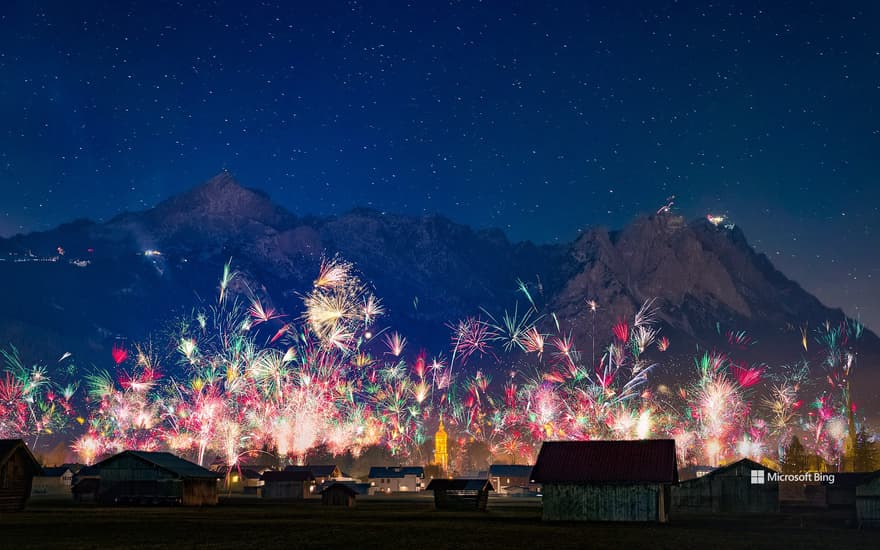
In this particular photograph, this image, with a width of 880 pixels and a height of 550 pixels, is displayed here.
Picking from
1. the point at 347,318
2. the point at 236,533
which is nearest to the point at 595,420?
the point at 347,318

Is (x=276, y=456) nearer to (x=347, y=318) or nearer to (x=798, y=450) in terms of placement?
(x=347, y=318)

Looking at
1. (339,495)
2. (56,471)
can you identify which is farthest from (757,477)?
(56,471)

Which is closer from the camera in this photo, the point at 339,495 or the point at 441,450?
the point at 339,495

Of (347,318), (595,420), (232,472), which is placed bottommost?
(232,472)

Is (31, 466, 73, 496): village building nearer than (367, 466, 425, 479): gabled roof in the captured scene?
Yes

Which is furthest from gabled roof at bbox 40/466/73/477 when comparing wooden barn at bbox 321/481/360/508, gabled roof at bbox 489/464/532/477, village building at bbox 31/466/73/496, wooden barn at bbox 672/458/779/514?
wooden barn at bbox 672/458/779/514

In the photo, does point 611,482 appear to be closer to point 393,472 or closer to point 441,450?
point 393,472

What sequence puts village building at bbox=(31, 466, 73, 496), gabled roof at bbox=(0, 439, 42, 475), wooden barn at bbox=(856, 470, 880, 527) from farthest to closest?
village building at bbox=(31, 466, 73, 496) < gabled roof at bbox=(0, 439, 42, 475) < wooden barn at bbox=(856, 470, 880, 527)

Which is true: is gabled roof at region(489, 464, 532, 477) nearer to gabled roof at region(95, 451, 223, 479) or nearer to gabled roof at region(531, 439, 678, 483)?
gabled roof at region(95, 451, 223, 479)
